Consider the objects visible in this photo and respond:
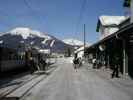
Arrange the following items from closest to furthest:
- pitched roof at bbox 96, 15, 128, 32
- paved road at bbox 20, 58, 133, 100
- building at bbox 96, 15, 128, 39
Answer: paved road at bbox 20, 58, 133, 100 → building at bbox 96, 15, 128, 39 → pitched roof at bbox 96, 15, 128, 32

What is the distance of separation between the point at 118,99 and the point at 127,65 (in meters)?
13.1

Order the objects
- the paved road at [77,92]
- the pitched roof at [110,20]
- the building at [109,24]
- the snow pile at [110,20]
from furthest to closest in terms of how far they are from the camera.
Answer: the snow pile at [110,20] → the pitched roof at [110,20] → the building at [109,24] → the paved road at [77,92]

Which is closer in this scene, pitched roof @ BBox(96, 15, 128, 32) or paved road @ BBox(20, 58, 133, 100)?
paved road @ BBox(20, 58, 133, 100)

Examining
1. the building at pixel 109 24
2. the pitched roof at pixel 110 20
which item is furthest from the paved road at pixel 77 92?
the pitched roof at pixel 110 20

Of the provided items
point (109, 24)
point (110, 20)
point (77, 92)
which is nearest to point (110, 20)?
point (110, 20)

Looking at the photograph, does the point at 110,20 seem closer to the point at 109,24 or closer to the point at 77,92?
the point at 109,24

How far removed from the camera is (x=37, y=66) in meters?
40.2

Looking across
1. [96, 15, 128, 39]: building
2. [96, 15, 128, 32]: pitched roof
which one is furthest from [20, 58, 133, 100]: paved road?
[96, 15, 128, 32]: pitched roof

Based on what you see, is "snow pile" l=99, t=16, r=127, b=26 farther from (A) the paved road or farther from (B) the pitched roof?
(A) the paved road

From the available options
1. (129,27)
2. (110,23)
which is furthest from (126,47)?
(110,23)

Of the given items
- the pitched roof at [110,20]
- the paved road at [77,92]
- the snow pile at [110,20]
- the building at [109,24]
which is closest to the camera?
the paved road at [77,92]

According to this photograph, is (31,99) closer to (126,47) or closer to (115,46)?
(126,47)

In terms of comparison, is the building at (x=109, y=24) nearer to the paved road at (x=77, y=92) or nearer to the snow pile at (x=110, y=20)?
the snow pile at (x=110, y=20)

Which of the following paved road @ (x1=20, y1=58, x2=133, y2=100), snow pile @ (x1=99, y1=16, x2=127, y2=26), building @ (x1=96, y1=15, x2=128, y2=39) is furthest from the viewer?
snow pile @ (x1=99, y1=16, x2=127, y2=26)
